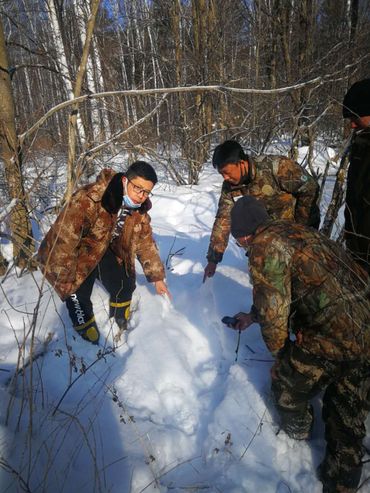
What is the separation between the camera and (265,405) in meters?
1.76

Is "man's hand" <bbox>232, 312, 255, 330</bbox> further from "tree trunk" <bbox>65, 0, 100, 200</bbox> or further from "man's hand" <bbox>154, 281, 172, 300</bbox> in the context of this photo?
"tree trunk" <bbox>65, 0, 100, 200</bbox>

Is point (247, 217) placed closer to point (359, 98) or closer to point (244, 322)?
point (244, 322)

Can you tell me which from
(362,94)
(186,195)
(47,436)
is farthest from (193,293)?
(186,195)

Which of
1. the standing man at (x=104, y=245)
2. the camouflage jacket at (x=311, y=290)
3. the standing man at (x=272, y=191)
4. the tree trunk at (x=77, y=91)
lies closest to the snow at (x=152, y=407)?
the standing man at (x=104, y=245)

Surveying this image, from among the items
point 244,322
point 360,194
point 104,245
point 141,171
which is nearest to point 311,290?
point 244,322

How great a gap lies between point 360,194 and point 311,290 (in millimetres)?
880

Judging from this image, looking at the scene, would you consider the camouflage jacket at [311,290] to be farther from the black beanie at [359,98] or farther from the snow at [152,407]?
the black beanie at [359,98]

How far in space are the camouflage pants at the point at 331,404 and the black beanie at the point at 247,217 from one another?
2.14ft

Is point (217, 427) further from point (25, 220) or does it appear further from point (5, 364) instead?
point (25, 220)

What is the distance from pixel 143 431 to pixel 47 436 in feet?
1.54

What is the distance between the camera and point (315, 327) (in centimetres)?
150

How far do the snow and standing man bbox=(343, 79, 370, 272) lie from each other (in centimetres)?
95

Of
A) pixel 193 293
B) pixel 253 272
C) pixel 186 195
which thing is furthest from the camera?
pixel 186 195

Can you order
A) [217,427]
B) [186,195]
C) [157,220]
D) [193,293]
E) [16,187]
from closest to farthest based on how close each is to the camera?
[217,427] < [16,187] < [193,293] < [157,220] < [186,195]
